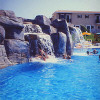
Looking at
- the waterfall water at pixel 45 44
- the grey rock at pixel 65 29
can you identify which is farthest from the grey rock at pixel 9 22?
the grey rock at pixel 65 29

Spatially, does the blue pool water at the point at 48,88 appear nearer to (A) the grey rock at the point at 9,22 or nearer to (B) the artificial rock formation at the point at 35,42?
(A) the grey rock at the point at 9,22

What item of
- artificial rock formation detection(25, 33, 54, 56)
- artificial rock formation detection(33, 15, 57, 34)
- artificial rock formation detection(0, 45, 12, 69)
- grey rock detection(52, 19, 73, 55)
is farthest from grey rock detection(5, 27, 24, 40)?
grey rock detection(52, 19, 73, 55)

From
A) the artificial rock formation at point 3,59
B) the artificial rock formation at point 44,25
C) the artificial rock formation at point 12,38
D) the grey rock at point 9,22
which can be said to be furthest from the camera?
the artificial rock formation at point 44,25

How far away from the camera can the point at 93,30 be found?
113ft

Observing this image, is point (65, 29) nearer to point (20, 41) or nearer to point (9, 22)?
point (20, 41)

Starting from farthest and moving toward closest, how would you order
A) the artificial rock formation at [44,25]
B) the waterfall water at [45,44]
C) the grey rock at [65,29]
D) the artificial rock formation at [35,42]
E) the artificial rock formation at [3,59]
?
1. the grey rock at [65,29]
2. the artificial rock formation at [44,25]
3. the waterfall water at [45,44]
4. the artificial rock formation at [35,42]
5. the artificial rock formation at [3,59]

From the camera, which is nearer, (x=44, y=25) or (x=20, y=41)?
(x=20, y=41)

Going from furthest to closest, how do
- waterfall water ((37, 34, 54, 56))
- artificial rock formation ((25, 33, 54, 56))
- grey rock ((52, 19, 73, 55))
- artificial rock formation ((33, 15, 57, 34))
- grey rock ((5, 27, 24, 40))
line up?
grey rock ((52, 19, 73, 55)), artificial rock formation ((33, 15, 57, 34)), waterfall water ((37, 34, 54, 56)), artificial rock formation ((25, 33, 54, 56)), grey rock ((5, 27, 24, 40))

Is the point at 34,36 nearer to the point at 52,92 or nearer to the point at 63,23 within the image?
the point at 63,23

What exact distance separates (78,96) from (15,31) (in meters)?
7.06

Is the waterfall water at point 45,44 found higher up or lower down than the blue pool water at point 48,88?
higher up

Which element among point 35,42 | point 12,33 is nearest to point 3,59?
point 12,33

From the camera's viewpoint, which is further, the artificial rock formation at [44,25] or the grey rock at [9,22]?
the artificial rock formation at [44,25]

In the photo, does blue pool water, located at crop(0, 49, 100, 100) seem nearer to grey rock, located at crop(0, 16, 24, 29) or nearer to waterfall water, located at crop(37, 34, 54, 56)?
grey rock, located at crop(0, 16, 24, 29)
